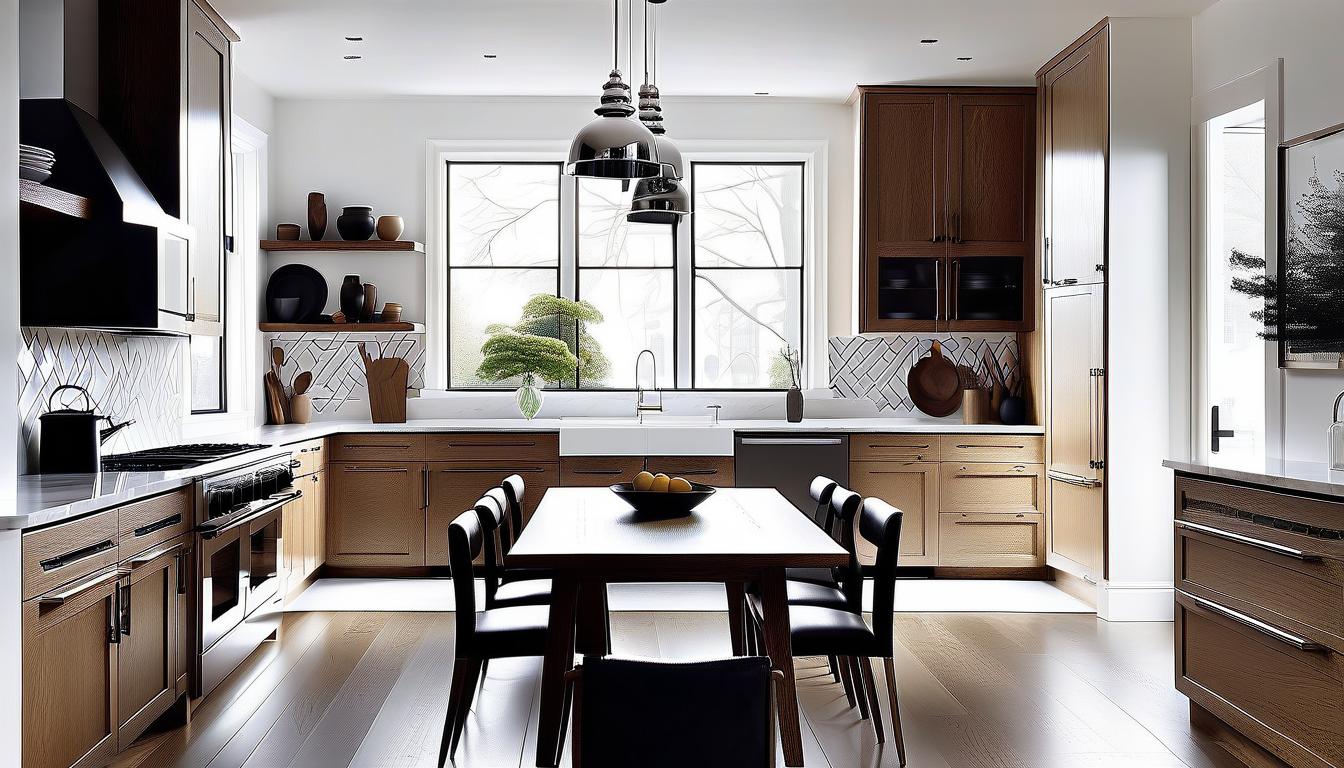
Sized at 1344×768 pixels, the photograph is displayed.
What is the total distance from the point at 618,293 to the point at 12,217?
413 centimetres

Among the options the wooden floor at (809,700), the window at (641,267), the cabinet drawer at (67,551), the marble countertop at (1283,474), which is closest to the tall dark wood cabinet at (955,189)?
the window at (641,267)

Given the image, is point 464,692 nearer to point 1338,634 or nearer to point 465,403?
point 1338,634

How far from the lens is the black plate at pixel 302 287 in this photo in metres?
6.38

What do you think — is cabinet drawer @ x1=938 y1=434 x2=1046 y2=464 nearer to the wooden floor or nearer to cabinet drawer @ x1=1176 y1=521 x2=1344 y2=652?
the wooden floor

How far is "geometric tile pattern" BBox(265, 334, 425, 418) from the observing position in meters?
6.48

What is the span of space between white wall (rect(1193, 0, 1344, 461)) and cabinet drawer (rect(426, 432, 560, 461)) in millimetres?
3631

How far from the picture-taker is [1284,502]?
2.98 m

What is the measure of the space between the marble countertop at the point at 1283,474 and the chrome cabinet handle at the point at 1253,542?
17 centimetres

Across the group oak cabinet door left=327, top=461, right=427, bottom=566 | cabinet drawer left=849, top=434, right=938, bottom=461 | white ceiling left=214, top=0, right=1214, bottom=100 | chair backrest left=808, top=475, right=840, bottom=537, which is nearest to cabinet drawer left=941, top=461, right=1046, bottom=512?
cabinet drawer left=849, top=434, right=938, bottom=461

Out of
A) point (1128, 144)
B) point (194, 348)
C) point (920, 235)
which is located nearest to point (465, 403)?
point (194, 348)

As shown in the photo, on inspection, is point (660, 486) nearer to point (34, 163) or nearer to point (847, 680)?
point (847, 680)

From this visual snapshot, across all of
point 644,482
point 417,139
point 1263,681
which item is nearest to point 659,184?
point 644,482

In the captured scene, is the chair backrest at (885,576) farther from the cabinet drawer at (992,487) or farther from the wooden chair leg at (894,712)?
the cabinet drawer at (992,487)

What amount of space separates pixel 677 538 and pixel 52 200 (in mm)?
2260
